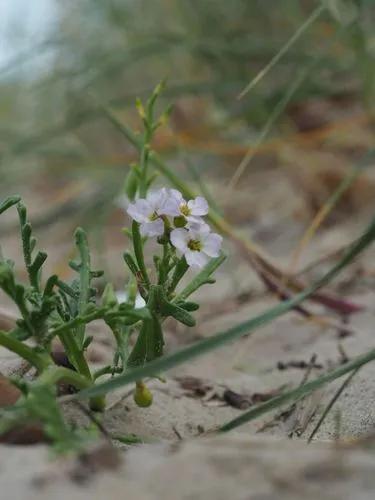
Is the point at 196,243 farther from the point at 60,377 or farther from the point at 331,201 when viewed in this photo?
the point at 331,201

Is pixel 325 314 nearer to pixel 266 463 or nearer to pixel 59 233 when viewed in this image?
pixel 266 463

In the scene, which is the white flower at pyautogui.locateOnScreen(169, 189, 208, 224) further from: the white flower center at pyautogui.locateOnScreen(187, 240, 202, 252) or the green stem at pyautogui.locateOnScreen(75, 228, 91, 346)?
the green stem at pyautogui.locateOnScreen(75, 228, 91, 346)

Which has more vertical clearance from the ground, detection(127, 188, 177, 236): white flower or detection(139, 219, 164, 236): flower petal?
detection(127, 188, 177, 236): white flower

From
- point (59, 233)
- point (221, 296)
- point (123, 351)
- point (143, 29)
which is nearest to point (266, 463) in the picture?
point (123, 351)

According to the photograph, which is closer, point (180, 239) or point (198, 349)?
point (198, 349)

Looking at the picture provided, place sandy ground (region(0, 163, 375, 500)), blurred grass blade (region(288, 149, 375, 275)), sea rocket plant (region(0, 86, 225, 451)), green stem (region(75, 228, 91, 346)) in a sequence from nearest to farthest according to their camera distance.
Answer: sandy ground (region(0, 163, 375, 500))
sea rocket plant (region(0, 86, 225, 451))
green stem (region(75, 228, 91, 346))
blurred grass blade (region(288, 149, 375, 275))

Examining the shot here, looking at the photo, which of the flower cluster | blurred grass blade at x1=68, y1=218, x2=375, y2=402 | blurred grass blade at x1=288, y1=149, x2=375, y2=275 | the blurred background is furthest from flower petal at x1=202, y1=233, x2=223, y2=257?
the blurred background

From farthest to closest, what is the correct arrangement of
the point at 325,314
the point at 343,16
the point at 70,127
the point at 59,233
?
the point at 59,233 < the point at 70,127 < the point at 343,16 < the point at 325,314

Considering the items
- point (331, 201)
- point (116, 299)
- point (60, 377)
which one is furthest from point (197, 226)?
point (331, 201)
